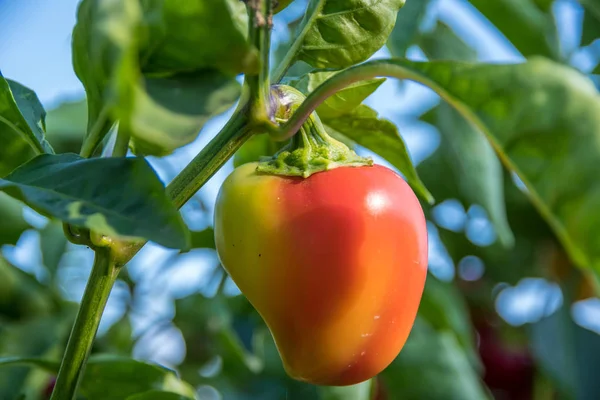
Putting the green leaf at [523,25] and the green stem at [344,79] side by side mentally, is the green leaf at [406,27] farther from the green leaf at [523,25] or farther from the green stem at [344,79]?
the green stem at [344,79]

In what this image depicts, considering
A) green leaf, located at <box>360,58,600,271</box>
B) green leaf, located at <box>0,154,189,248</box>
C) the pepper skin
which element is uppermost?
green leaf, located at <box>360,58,600,271</box>

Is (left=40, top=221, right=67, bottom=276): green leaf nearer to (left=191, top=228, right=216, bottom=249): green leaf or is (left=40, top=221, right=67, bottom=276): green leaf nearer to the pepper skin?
(left=191, top=228, right=216, bottom=249): green leaf

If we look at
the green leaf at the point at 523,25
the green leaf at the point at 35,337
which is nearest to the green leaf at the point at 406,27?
the green leaf at the point at 523,25

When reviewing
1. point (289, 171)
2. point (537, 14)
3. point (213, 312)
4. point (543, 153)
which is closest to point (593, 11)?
point (537, 14)

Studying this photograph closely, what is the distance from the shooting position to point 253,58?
43 centimetres

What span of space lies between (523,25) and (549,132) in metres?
0.88

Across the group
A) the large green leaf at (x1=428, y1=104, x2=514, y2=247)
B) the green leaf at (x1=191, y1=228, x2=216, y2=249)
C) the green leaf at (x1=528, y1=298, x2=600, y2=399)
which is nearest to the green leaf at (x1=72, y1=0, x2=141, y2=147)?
the large green leaf at (x1=428, y1=104, x2=514, y2=247)

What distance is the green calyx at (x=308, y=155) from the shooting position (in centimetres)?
55

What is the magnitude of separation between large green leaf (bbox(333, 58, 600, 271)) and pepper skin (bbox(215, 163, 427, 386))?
134mm

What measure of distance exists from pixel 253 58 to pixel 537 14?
94cm

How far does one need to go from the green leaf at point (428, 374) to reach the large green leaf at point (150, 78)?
64 cm

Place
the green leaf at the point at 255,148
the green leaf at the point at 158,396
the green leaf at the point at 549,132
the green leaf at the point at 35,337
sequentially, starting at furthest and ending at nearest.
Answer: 1. the green leaf at the point at 35,337
2. the green leaf at the point at 255,148
3. the green leaf at the point at 158,396
4. the green leaf at the point at 549,132

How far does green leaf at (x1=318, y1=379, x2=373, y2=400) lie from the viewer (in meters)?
0.84

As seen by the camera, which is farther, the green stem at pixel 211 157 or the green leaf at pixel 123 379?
the green leaf at pixel 123 379
